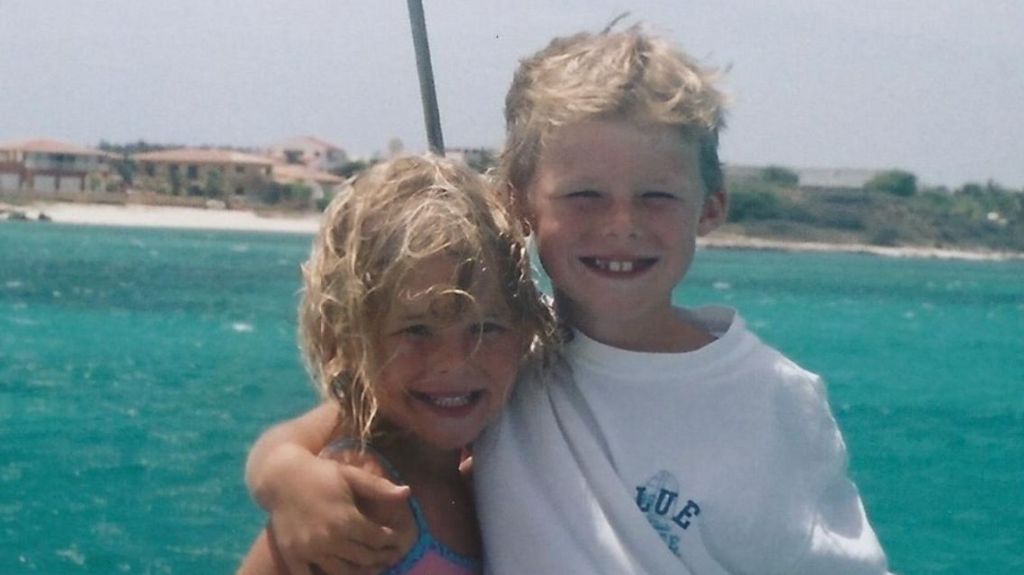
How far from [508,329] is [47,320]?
98.3 feet

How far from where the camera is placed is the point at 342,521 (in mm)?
1378

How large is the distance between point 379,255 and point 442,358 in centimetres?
12

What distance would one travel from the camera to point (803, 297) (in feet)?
170

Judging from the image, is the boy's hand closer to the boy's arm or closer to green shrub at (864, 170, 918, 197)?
the boy's arm

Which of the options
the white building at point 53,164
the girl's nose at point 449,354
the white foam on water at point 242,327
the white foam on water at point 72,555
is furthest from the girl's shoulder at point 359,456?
the white building at point 53,164

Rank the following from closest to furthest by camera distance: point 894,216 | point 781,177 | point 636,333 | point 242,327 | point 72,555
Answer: point 636,333
point 72,555
point 242,327
point 781,177
point 894,216

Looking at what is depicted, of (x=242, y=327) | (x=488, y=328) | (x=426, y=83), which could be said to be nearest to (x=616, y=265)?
(x=488, y=328)

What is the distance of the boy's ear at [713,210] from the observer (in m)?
1.59

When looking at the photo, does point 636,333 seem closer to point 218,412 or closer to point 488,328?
point 488,328

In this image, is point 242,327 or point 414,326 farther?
point 242,327

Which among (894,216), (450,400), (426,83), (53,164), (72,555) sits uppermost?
(426,83)

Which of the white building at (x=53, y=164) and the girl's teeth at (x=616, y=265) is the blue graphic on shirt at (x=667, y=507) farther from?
the white building at (x=53, y=164)

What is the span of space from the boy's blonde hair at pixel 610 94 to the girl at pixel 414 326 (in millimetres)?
104

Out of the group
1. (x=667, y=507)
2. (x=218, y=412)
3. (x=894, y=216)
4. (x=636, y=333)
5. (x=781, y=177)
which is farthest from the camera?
(x=894, y=216)
